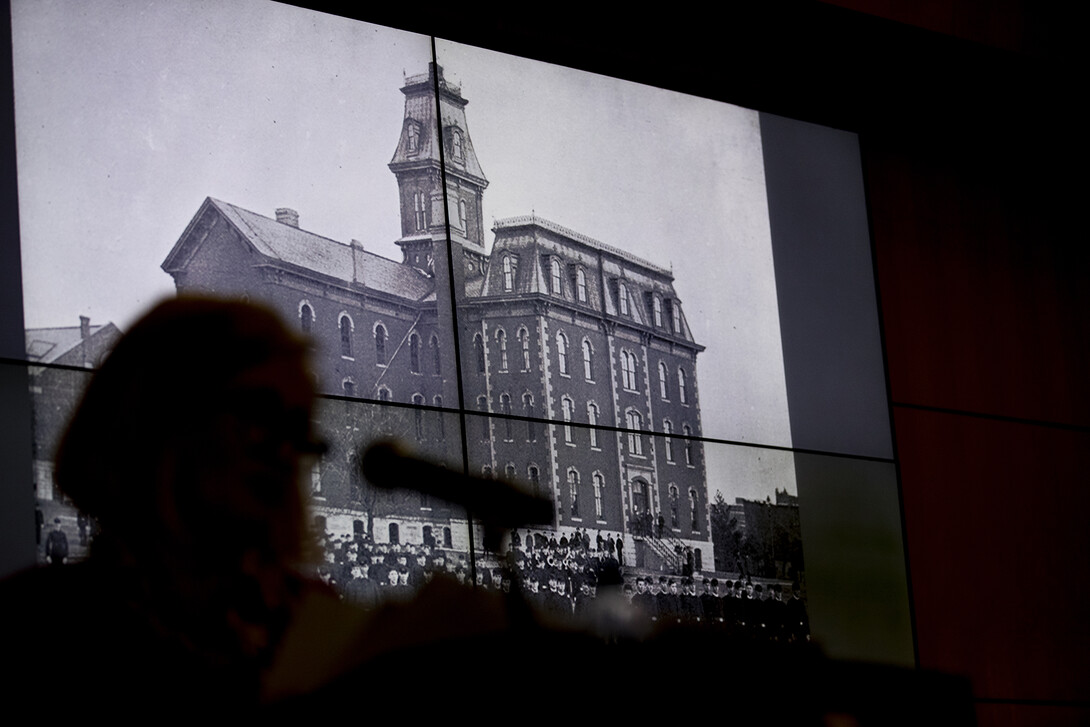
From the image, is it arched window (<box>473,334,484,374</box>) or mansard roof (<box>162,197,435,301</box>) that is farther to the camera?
arched window (<box>473,334,484,374</box>)

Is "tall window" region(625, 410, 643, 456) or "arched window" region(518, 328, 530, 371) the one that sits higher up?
"arched window" region(518, 328, 530, 371)

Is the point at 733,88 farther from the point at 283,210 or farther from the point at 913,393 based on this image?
the point at 283,210

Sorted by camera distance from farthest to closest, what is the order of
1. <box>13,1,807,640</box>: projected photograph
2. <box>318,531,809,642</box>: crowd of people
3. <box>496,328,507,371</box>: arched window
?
<box>496,328,507,371</box>: arched window < <box>318,531,809,642</box>: crowd of people < <box>13,1,807,640</box>: projected photograph

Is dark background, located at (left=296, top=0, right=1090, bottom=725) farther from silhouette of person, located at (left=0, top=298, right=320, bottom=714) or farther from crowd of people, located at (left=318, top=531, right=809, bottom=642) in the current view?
silhouette of person, located at (left=0, top=298, right=320, bottom=714)

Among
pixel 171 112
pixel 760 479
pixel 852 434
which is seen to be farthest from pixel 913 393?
pixel 171 112

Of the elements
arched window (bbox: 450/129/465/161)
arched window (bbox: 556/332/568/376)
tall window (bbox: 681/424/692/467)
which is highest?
arched window (bbox: 450/129/465/161)

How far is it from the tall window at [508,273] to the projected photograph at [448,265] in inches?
0.4

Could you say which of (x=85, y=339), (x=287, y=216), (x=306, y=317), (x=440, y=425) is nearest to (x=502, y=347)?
(x=440, y=425)

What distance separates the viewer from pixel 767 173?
134 inches

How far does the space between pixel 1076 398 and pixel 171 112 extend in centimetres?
290

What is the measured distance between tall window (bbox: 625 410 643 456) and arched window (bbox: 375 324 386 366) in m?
0.69

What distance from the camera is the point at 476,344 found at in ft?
8.87

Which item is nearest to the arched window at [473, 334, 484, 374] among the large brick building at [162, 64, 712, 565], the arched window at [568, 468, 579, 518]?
the large brick building at [162, 64, 712, 565]

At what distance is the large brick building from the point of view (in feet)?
8.03
